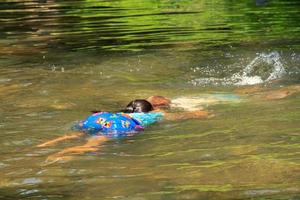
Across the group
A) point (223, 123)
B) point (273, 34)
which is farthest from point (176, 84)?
point (273, 34)

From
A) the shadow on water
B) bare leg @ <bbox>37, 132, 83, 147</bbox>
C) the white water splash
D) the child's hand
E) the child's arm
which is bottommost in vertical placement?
the child's hand

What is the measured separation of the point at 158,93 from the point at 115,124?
238 cm

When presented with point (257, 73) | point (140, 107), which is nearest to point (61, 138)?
point (140, 107)

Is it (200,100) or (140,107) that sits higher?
(140,107)

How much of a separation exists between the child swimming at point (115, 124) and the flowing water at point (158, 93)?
12 centimetres

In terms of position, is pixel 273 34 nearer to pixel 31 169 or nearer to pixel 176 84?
pixel 176 84

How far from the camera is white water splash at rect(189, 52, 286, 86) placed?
9688 millimetres

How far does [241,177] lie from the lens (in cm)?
521

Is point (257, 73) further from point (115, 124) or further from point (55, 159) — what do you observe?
point (55, 159)

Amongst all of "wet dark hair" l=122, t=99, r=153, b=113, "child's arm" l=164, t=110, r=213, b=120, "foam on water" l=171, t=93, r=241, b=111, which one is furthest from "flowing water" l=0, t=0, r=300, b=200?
"wet dark hair" l=122, t=99, r=153, b=113

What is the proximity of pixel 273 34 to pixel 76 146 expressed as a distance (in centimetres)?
895

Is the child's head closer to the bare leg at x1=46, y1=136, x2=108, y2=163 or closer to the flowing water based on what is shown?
the flowing water

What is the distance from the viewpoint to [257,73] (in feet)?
34.2

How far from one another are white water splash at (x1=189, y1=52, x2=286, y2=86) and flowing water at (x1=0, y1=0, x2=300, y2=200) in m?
0.03
